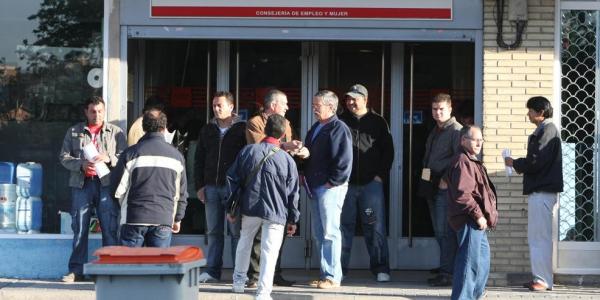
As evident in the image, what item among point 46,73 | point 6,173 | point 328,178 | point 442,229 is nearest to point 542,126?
point 442,229

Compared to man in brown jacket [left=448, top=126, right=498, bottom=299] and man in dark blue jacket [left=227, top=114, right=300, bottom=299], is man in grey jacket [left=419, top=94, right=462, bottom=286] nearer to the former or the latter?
man in brown jacket [left=448, top=126, right=498, bottom=299]

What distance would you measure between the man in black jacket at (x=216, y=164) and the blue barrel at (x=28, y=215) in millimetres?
1762

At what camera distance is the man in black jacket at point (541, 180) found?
422 inches

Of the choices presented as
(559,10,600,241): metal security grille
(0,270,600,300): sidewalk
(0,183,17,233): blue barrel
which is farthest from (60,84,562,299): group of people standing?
(0,183,17,233): blue barrel

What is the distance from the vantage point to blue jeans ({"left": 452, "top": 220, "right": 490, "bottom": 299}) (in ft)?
31.7

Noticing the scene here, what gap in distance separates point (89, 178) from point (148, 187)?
1.66m

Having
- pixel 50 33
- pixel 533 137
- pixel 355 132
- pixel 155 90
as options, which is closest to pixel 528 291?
pixel 533 137

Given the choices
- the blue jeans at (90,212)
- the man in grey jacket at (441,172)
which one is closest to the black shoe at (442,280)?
the man in grey jacket at (441,172)

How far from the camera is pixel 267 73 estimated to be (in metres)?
12.5

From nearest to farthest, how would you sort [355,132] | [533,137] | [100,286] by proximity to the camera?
[100,286] → [533,137] → [355,132]

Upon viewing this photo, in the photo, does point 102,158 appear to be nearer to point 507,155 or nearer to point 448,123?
point 448,123

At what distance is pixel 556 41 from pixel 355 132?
7.19 feet

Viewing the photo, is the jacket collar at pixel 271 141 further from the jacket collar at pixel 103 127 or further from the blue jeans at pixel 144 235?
the jacket collar at pixel 103 127

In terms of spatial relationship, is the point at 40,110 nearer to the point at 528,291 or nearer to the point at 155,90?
the point at 155,90
